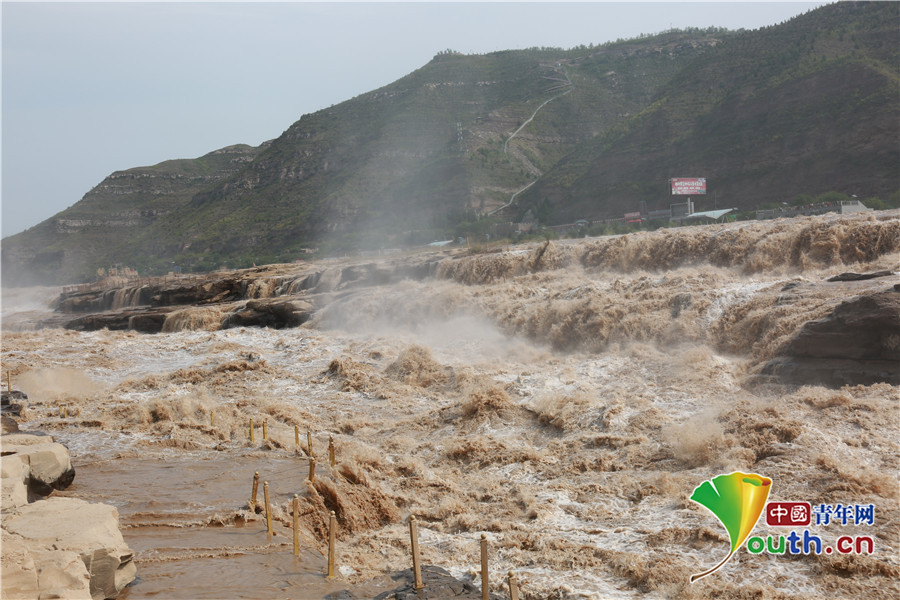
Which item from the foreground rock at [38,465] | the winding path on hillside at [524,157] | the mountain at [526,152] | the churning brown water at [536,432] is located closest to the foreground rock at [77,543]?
the churning brown water at [536,432]

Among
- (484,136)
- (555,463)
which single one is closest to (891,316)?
(555,463)

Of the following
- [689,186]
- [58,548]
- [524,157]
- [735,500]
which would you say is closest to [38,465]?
[58,548]

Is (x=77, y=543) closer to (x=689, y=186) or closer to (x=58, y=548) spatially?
(x=58, y=548)

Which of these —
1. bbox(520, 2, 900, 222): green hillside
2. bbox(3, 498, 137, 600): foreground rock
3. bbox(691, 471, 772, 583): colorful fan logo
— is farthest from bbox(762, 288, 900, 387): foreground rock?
bbox(520, 2, 900, 222): green hillside

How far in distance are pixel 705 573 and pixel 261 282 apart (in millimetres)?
31542

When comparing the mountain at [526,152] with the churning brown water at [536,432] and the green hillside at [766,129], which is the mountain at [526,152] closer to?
the green hillside at [766,129]

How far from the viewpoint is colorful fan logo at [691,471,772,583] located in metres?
6.22

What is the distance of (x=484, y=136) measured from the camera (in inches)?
3031

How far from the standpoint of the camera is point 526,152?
74.4m

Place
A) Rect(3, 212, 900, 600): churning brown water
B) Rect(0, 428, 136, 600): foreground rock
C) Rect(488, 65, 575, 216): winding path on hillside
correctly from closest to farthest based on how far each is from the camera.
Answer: Rect(0, 428, 136, 600): foreground rock < Rect(3, 212, 900, 600): churning brown water < Rect(488, 65, 575, 216): winding path on hillside

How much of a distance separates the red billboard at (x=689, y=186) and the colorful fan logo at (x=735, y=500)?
35474 mm

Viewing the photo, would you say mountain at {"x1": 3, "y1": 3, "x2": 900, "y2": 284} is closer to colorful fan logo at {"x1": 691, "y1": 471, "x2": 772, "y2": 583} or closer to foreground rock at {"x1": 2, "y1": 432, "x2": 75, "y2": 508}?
colorful fan logo at {"x1": 691, "y1": 471, "x2": 772, "y2": 583}

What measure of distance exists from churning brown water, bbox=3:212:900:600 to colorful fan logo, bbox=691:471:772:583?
144mm

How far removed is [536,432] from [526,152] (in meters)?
66.3
